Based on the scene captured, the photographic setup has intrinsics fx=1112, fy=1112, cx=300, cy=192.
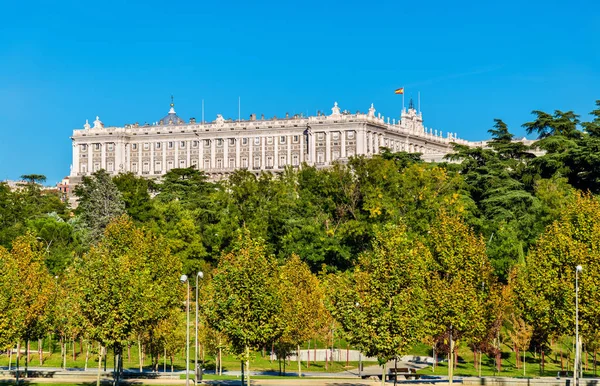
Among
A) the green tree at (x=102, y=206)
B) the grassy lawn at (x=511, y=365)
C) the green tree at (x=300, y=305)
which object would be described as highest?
the green tree at (x=102, y=206)

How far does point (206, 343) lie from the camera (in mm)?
80188

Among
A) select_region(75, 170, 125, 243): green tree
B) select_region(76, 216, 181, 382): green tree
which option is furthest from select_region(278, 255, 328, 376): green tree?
→ select_region(75, 170, 125, 243): green tree

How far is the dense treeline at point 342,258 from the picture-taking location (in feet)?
196

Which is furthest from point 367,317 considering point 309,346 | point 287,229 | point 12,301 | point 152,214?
point 152,214

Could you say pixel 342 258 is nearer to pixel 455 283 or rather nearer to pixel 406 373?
pixel 406 373

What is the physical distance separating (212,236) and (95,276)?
61.8 metres

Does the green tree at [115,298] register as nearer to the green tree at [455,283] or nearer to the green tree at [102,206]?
the green tree at [455,283]

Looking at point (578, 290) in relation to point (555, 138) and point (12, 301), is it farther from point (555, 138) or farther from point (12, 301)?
point (555, 138)

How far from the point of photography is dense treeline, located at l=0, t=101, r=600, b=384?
59594 mm

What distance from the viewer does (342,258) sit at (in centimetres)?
11850

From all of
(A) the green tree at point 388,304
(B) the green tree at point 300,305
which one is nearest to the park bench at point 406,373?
(B) the green tree at point 300,305

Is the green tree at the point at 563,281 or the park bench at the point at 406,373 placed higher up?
the green tree at the point at 563,281

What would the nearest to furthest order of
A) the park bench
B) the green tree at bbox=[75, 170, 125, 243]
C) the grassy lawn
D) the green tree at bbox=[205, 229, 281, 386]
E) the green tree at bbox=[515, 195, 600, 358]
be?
the green tree at bbox=[205, 229, 281, 386] < the green tree at bbox=[515, 195, 600, 358] < the park bench < the grassy lawn < the green tree at bbox=[75, 170, 125, 243]

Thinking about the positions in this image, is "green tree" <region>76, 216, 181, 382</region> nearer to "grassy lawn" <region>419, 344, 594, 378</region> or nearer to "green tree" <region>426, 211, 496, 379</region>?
"green tree" <region>426, 211, 496, 379</region>
